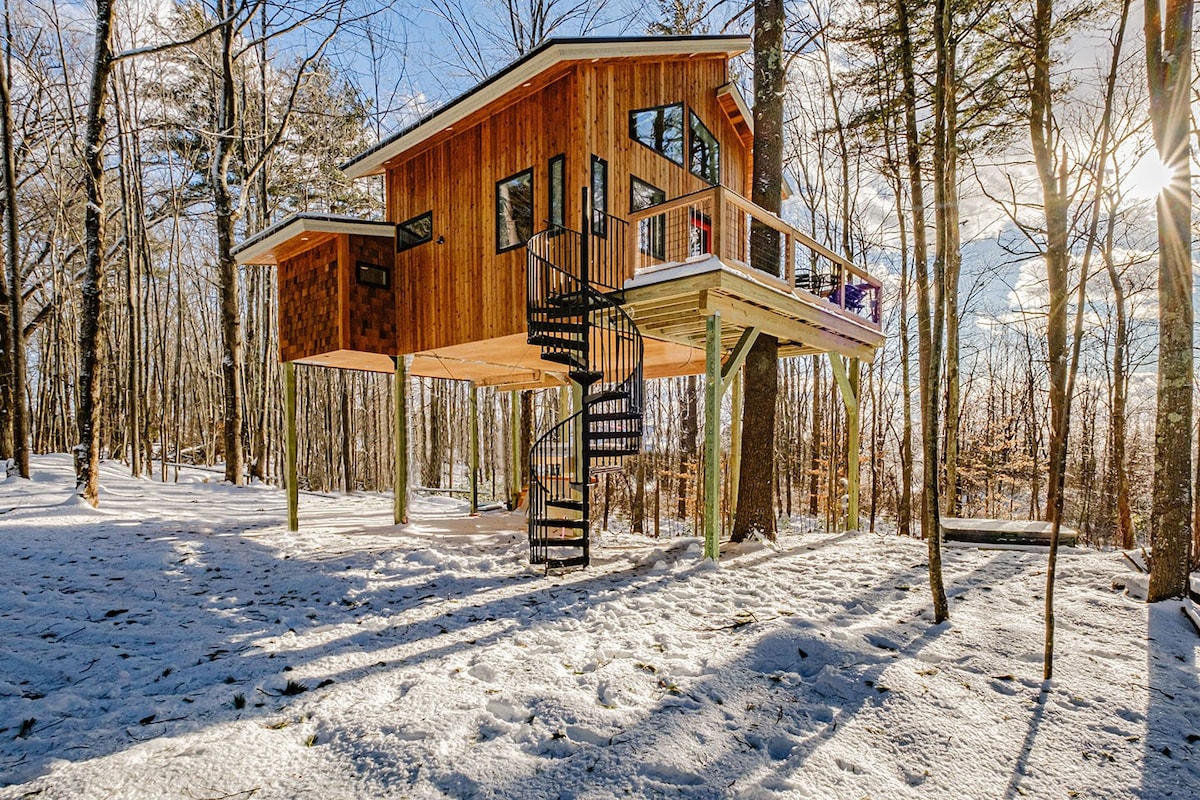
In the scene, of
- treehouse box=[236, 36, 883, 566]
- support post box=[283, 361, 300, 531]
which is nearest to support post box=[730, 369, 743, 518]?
treehouse box=[236, 36, 883, 566]

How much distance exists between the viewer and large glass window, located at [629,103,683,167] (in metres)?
7.81

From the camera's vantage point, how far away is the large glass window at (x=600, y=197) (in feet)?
22.8

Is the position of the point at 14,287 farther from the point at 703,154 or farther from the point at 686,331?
the point at 703,154

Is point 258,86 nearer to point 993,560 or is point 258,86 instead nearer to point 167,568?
point 167,568

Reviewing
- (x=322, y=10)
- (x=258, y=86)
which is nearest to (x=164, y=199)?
(x=258, y=86)

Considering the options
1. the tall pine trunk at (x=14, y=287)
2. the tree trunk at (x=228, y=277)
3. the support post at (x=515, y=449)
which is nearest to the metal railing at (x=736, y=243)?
the support post at (x=515, y=449)

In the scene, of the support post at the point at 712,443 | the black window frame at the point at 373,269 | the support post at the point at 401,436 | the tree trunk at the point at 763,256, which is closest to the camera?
the support post at the point at 712,443

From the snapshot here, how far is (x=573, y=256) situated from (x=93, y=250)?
23.7 ft

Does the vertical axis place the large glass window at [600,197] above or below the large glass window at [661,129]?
below

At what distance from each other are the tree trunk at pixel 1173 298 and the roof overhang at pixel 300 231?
929 cm

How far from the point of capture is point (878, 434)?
57.6ft

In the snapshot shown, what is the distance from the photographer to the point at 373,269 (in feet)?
28.4

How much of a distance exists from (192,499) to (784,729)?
39.8ft

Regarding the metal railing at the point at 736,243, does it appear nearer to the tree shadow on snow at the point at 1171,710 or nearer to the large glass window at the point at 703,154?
the large glass window at the point at 703,154
